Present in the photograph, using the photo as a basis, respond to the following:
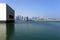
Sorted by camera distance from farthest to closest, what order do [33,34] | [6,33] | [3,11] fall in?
[3,11] < [6,33] < [33,34]

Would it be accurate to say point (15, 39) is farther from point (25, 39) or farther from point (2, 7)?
point (2, 7)

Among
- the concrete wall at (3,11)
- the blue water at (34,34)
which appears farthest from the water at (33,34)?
the concrete wall at (3,11)

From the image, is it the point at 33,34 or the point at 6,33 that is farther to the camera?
the point at 6,33

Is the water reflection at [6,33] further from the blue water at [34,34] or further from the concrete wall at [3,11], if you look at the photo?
the concrete wall at [3,11]

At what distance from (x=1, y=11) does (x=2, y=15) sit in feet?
3.31

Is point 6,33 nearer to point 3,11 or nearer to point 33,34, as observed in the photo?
point 33,34

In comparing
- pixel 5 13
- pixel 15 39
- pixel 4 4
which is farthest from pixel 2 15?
pixel 15 39

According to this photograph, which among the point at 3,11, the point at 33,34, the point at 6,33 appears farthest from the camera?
the point at 3,11

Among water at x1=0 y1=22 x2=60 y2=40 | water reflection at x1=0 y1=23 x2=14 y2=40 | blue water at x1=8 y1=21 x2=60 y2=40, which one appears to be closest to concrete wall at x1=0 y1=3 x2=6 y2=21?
water at x1=0 y1=22 x2=60 y2=40

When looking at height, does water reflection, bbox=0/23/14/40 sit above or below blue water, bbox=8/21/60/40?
above

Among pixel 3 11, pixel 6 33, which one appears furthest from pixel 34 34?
pixel 3 11

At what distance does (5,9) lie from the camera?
2900 cm

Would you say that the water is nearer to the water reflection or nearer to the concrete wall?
the water reflection

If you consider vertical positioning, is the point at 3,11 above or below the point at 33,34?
above
